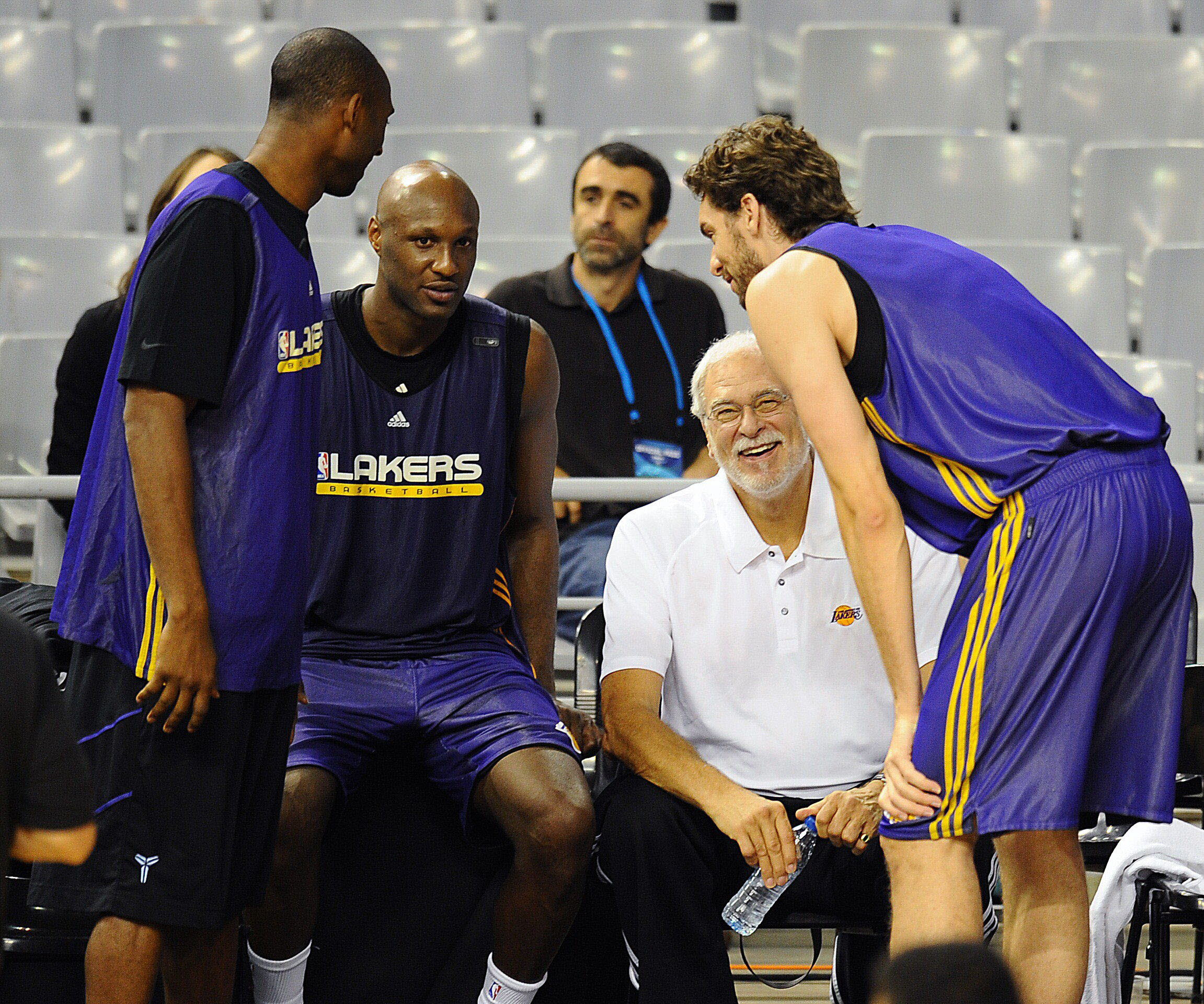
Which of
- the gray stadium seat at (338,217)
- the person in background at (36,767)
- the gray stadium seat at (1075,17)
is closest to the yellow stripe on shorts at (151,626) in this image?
the person in background at (36,767)

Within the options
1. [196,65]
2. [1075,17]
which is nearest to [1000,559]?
[196,65]

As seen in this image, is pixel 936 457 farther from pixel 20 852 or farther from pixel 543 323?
pixel 543 323

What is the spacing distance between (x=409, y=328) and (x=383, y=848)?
0.96 metres

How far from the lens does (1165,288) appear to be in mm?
4875

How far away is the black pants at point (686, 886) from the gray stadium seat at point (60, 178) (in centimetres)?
348

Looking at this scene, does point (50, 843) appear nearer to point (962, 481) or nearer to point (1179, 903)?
point (962, 481)

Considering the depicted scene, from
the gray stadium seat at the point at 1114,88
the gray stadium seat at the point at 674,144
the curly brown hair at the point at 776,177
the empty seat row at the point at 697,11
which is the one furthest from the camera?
the empty seat row at the point at 697,11

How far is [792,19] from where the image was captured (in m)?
6.14

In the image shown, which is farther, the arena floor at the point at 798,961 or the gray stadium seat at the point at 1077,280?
the gray stadium seat at the point at 1077,280

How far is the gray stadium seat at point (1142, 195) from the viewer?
5.27m

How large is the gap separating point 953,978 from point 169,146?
4641mm

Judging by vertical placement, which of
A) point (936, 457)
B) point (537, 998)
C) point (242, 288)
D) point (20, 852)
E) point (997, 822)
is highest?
point (242, 288)

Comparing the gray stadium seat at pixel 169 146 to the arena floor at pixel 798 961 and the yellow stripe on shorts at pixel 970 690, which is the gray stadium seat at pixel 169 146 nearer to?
the arena floor at pixel 798 961

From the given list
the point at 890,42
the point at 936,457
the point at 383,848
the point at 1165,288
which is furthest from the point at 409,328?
the point at 890,42
